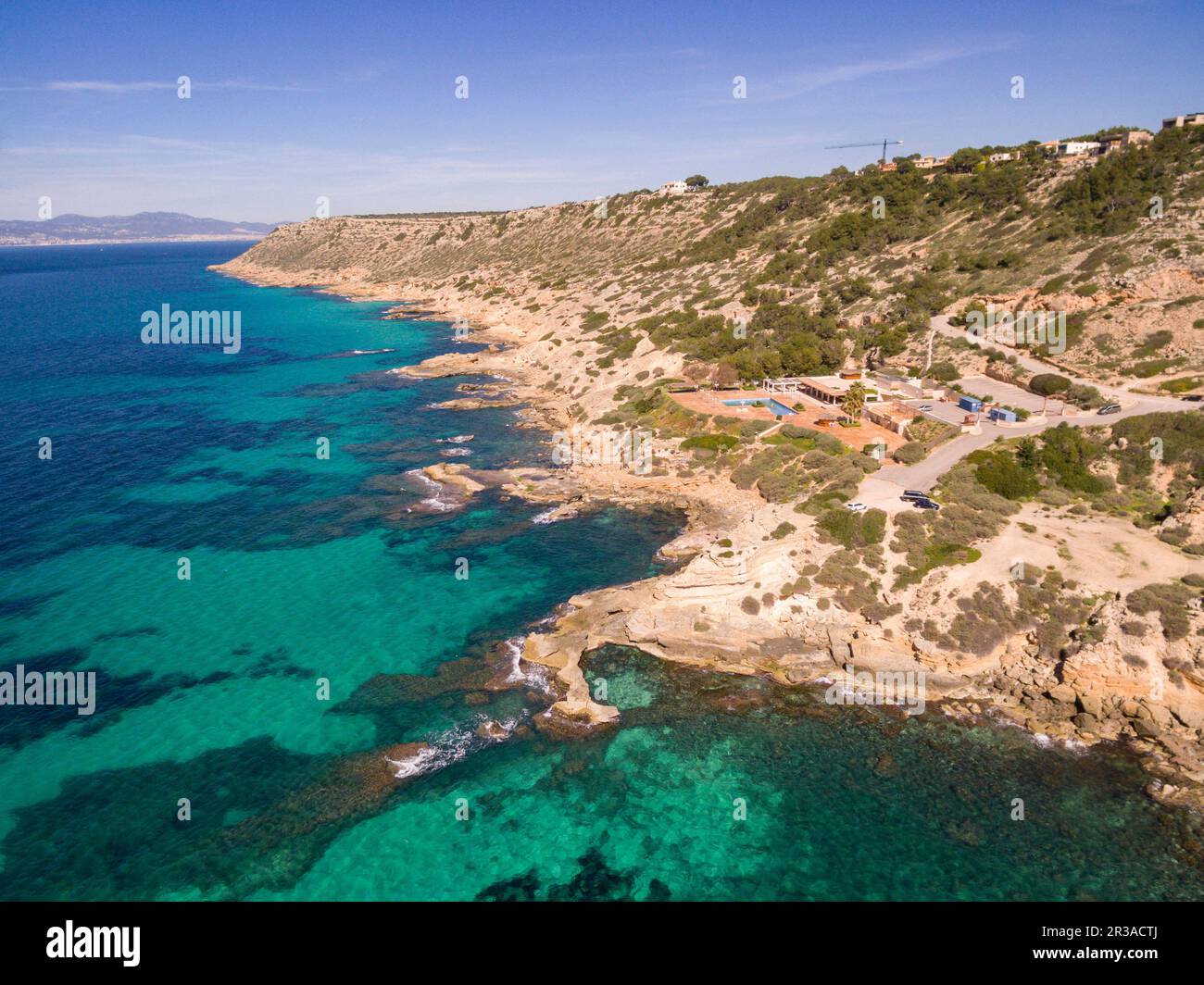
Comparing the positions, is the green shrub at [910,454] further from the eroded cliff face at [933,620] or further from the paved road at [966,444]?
the eroded cliff face at [933,620]

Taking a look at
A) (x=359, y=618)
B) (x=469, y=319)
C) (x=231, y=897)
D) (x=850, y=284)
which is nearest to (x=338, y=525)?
(x=359, y=618)

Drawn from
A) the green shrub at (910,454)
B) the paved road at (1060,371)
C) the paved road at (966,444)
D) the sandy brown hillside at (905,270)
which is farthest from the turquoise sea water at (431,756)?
the sandy brown hillside at (905,270)

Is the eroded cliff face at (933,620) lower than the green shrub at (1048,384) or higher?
lower

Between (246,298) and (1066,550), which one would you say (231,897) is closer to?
(1066,550)

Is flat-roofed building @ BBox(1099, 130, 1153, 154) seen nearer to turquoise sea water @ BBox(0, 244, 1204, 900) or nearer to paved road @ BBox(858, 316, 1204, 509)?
paved road @ BBox(858, 316, 1204, 509)

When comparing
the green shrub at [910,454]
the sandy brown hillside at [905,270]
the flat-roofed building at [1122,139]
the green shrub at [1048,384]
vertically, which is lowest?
the green shrub at [910,454]

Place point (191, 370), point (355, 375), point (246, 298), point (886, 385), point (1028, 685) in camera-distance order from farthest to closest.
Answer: point (246, 298) → point (191, 370) → point (355, 375) → point (886, 385) → point (1028, 685)

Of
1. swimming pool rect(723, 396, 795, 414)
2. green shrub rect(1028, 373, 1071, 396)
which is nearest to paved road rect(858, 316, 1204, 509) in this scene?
green shrub rect(1028, 373, 1071, 396)

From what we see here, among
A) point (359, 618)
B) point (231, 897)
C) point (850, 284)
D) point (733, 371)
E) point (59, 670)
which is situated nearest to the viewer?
point (231, 897)
